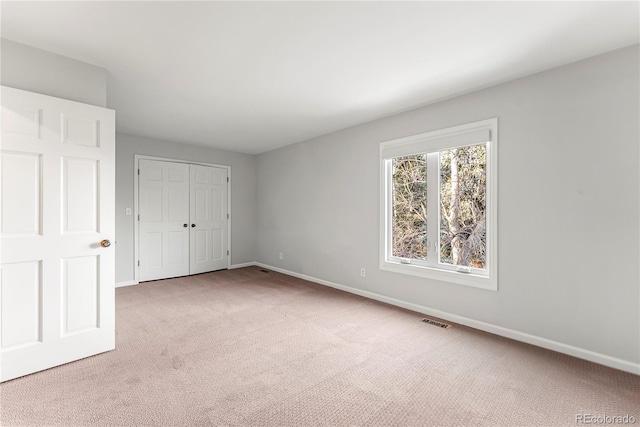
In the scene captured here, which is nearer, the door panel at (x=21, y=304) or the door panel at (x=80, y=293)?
the door panel at (x=21, y=304)

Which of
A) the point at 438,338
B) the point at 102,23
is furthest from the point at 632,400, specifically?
the point at 102,23

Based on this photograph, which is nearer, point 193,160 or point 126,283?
point 126,283

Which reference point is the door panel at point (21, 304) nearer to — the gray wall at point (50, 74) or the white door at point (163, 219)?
the gray wall at point (50, 74)

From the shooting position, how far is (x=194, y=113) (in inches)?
150

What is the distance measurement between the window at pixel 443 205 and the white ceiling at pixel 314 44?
528mm

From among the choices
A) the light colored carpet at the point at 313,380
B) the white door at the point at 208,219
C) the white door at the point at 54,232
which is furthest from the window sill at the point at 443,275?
the white door at the point at 208,219

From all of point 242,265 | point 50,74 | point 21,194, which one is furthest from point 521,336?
point 242,265

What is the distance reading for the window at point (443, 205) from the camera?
119 inches

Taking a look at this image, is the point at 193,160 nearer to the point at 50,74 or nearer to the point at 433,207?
the point at 50,74

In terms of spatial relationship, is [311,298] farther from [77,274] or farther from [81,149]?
[81,149]

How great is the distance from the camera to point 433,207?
138 inches

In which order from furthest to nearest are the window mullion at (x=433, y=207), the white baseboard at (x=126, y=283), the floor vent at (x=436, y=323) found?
the white baseboard at (x=126, y=283) < the window mullion at (x=433, y=207) < the floor vent at (x=436, y=323)

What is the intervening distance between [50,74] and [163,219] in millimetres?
3192

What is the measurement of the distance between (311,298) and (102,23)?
3.53 metres
